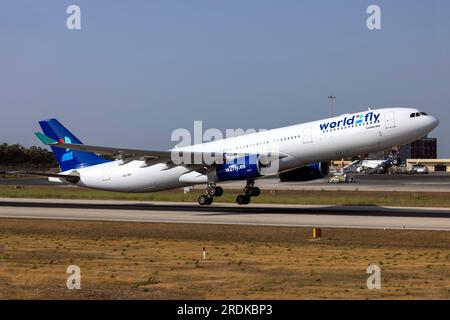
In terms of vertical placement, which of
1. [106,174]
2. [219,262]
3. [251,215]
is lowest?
[219,262]

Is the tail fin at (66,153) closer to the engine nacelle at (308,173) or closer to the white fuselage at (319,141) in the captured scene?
the white fuselage at (319,141)

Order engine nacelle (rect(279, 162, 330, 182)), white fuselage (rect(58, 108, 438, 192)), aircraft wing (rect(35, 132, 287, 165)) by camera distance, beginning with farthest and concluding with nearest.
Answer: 1. engine nacelle (rect(279, 162, 330, 182))
2. aircraft wing (rect(35, 132, 287, 165))
3. white fuselage (rect(58, 108, 438, 192))

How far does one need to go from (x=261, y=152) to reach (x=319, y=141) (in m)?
4.60

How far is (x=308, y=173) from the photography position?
52.2 metres

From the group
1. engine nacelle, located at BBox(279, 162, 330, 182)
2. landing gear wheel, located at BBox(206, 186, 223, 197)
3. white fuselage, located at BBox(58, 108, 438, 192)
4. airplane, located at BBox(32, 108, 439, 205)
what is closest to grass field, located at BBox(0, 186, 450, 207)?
engine nacelle, located at BBox(279, 162, 330, 182)

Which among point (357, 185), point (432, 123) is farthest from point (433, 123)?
point (357, 185)

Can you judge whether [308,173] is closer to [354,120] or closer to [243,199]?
[243,199]

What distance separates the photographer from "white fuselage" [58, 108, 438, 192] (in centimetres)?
4470

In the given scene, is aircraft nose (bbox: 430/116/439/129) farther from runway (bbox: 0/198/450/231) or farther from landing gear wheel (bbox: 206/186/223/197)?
landing gear wheel (bbox: 206/186/223/197)

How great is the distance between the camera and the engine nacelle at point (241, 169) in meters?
47.1

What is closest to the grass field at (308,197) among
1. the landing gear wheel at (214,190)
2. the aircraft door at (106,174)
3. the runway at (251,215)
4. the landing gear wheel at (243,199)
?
the landing gear wheel at (243,199)
